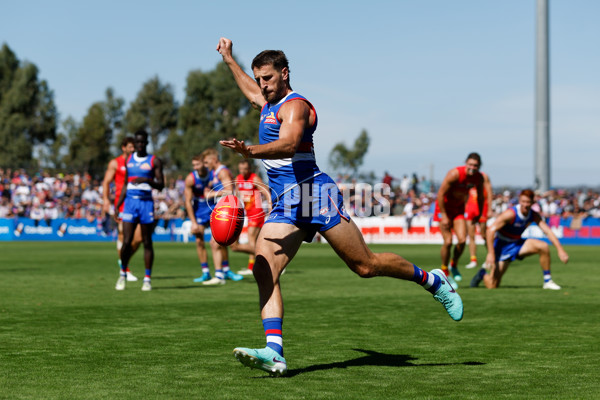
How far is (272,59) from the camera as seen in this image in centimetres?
600

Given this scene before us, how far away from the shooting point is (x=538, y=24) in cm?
3991

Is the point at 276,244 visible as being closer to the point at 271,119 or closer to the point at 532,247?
the point at 271,119

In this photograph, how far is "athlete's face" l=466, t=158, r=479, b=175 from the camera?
532 inches

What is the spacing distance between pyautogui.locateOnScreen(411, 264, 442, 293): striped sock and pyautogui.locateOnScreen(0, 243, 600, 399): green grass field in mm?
579

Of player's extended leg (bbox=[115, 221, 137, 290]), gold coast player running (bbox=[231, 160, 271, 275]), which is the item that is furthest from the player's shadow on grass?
gold coast player running (bbox=[231, 160, 271, 275])

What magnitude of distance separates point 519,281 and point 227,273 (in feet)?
18.7

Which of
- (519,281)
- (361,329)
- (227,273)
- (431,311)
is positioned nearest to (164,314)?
(361,329)

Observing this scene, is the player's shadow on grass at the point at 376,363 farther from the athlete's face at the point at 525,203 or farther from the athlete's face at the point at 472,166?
the athlete's face at the point at 472,166

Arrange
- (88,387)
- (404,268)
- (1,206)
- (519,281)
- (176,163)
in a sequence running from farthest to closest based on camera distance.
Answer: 1. (176,163)
2. (1,206)
3. (519,281)
4. (404,268)
5. (88,387)

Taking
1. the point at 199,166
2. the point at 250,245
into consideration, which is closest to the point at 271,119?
the point at 199,166

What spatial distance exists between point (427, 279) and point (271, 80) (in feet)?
7.07

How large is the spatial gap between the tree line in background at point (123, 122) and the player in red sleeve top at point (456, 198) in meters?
69.2

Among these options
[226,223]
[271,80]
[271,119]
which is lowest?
[226,223]

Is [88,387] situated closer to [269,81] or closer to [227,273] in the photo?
[269,81]
